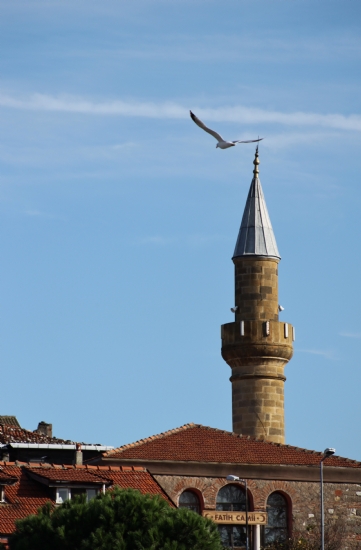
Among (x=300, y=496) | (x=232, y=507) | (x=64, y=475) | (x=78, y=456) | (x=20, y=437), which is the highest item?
(x=20, y=437)

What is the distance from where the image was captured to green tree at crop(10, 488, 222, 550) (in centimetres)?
3638

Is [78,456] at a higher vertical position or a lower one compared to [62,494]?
higher

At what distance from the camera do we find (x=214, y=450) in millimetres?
49125

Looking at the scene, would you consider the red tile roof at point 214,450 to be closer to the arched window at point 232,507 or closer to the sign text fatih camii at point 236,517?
the arched window at point 232,507

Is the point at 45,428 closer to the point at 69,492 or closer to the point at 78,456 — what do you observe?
the point at 78,456

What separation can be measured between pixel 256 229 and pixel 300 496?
487 inches

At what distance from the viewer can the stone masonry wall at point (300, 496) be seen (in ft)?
157

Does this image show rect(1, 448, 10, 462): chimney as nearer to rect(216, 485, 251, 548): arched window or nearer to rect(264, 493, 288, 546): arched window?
rect(216, 485, 251, 548): arched window

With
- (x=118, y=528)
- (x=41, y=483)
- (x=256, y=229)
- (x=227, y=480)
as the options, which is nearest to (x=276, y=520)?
(x=227, y=480)

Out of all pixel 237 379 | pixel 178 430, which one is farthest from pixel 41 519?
pixel 237 379

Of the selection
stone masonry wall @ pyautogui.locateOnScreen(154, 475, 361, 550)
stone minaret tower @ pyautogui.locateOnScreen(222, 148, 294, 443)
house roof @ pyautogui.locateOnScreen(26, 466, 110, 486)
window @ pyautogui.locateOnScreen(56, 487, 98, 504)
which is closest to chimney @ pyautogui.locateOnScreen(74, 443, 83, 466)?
stone masonry wall @ pyautogui.locateOnScreen(154, 475, 361, 550)

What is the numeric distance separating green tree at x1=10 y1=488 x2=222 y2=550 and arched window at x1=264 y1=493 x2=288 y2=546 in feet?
35.0

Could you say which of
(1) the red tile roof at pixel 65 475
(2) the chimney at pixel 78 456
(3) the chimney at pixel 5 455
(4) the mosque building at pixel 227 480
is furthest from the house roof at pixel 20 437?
(1) the red tile roof at pixel 65 475

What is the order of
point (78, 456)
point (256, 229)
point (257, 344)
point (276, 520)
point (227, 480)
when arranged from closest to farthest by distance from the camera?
point (227, 480) → point (276, 520) → point (78, 456) → point (257, 344) → point (256, 229)
